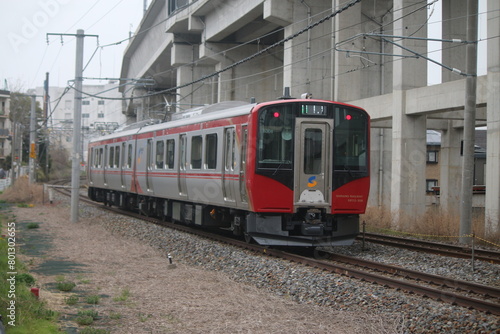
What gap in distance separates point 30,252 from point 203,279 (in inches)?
176

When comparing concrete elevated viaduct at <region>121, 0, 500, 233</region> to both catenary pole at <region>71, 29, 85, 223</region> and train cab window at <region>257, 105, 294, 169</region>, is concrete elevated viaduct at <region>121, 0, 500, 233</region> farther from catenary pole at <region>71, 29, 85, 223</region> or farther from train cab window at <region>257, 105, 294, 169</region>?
train cab window at <region>257, 105, 294, 169</region>

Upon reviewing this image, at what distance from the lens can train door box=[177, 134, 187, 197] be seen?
16.0 metres

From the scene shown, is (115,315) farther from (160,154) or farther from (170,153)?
(160,154)

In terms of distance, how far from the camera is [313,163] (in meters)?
12.2

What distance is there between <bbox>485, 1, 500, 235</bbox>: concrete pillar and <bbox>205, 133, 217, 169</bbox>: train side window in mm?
7044

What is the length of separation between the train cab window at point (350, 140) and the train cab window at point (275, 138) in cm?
98

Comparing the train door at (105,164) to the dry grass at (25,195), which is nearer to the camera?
the train door at (105,164)

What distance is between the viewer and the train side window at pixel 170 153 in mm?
16938

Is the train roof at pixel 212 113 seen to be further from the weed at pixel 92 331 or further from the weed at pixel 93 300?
the weed at pixel 92 331

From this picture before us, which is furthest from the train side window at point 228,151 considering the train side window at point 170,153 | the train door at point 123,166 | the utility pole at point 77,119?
the train door at point 123,166

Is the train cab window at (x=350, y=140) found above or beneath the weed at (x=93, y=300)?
above

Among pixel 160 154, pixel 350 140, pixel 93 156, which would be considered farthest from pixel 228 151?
pixel 93 156

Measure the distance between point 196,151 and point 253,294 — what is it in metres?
7.15

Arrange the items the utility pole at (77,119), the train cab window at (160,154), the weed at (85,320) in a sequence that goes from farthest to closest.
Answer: the utility pole at (77,119), the train cab window at (160,154), the weed at (85,320)
